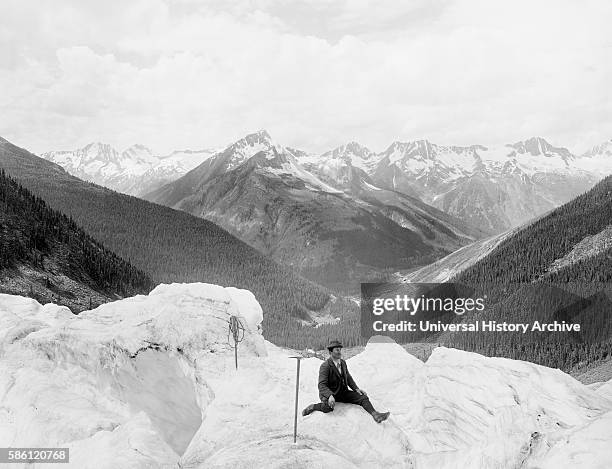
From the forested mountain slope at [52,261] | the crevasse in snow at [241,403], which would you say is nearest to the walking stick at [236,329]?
the crevasse in snow at [241,403]

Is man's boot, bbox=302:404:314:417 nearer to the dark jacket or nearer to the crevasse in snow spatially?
the crevasse in snow

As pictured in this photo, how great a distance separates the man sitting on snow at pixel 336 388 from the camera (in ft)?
64.7

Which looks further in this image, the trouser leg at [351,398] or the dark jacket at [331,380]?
the trouser leg at [351,398]

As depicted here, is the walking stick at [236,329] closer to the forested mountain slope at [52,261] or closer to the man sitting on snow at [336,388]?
the man sitting on snow at [336,388]

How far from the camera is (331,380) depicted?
20.1 meters

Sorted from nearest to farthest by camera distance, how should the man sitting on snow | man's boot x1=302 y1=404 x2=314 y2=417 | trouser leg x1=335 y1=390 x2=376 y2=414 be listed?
1. the man sitting on snow
2. man's boot x1=302 y1=404 x2=314 y2=417
3. trouser leg x1=335 y1=390 x2=376 y2=414

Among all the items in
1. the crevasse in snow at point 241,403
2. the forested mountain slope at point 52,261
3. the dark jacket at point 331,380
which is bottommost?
the crevasse in snow at point 241,403

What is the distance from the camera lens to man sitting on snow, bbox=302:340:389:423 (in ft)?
64.7

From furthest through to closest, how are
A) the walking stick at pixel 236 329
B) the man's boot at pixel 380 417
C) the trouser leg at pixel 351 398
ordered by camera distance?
the walking stick at pixel 236 329 → the trouser leg at pixel 351 398 → the man's boot at pixel 380 417

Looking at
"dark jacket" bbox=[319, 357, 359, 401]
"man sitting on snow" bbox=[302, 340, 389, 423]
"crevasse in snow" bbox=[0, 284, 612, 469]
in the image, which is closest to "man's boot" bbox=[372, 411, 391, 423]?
"man sitting on snow" bbox=[302, 340, 389, 423]

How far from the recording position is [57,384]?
24531 millimetres

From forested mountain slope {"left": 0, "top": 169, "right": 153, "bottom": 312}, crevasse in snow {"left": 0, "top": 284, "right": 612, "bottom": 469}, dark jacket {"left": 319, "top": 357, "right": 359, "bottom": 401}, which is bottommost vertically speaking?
crevasse in snow {"left": 0, "top": 284, "right": 612, "bottom": 469}

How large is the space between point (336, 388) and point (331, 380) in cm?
45

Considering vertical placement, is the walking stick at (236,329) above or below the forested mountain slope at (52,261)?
below
